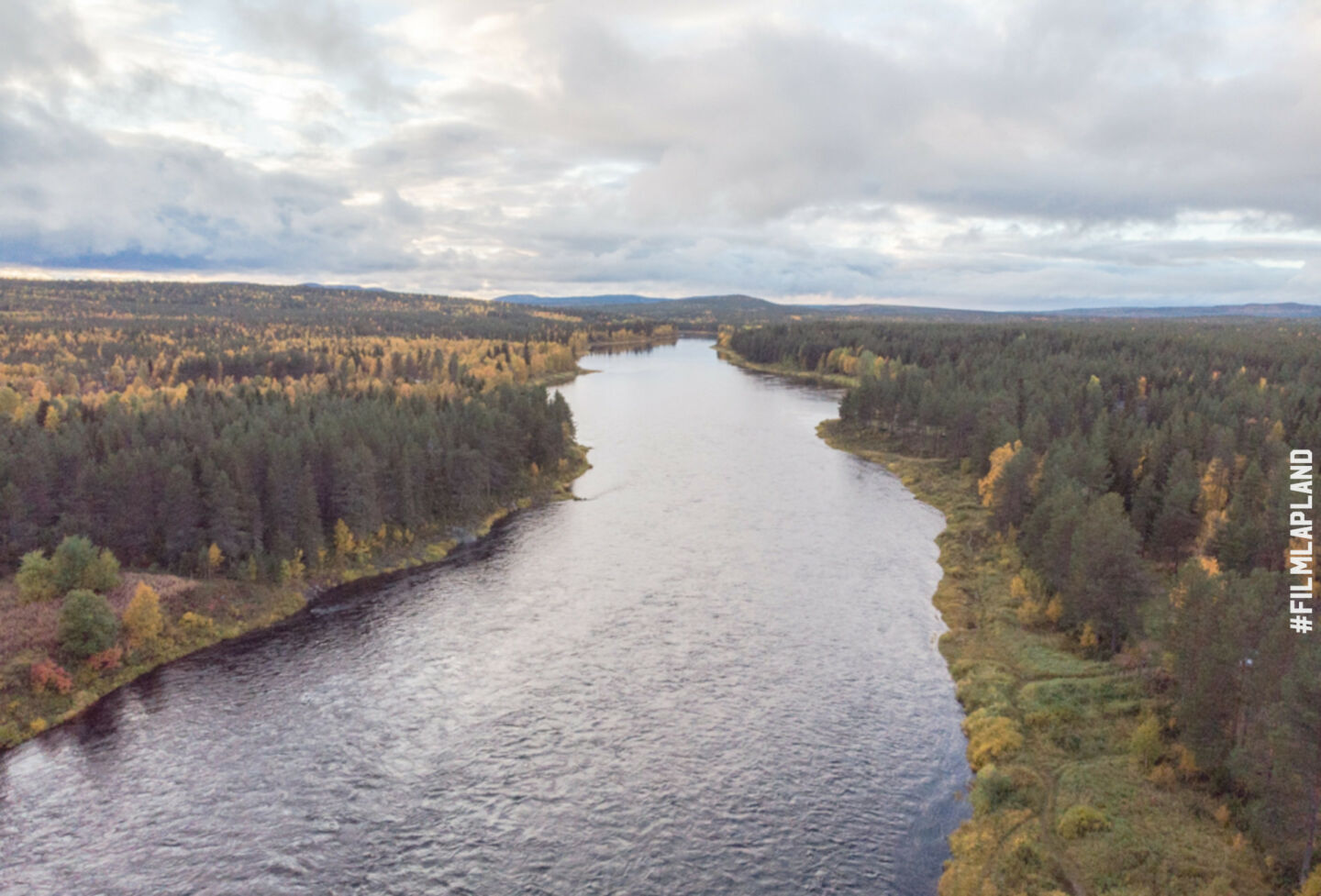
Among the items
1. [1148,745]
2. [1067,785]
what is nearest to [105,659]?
[1067,785]

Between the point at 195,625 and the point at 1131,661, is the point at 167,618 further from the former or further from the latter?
the point at 1131,661

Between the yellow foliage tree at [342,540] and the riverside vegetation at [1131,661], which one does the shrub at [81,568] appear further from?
the riverside vegetation at [1131,661]

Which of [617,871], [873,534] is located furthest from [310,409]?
[617,871]

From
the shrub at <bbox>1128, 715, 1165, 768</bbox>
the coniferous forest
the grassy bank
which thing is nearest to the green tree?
the shrub at <bbox>1128, 715, 1165, 768</bbox>

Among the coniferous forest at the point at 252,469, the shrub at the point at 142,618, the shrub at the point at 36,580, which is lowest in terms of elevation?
the shrub at the point at 142,618

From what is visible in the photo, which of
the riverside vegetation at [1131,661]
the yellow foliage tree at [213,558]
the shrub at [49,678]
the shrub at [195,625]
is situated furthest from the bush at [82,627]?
the riverside vegetation at [1131,661]

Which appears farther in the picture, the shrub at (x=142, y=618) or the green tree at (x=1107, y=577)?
the shrub at (x=142, y=618)
